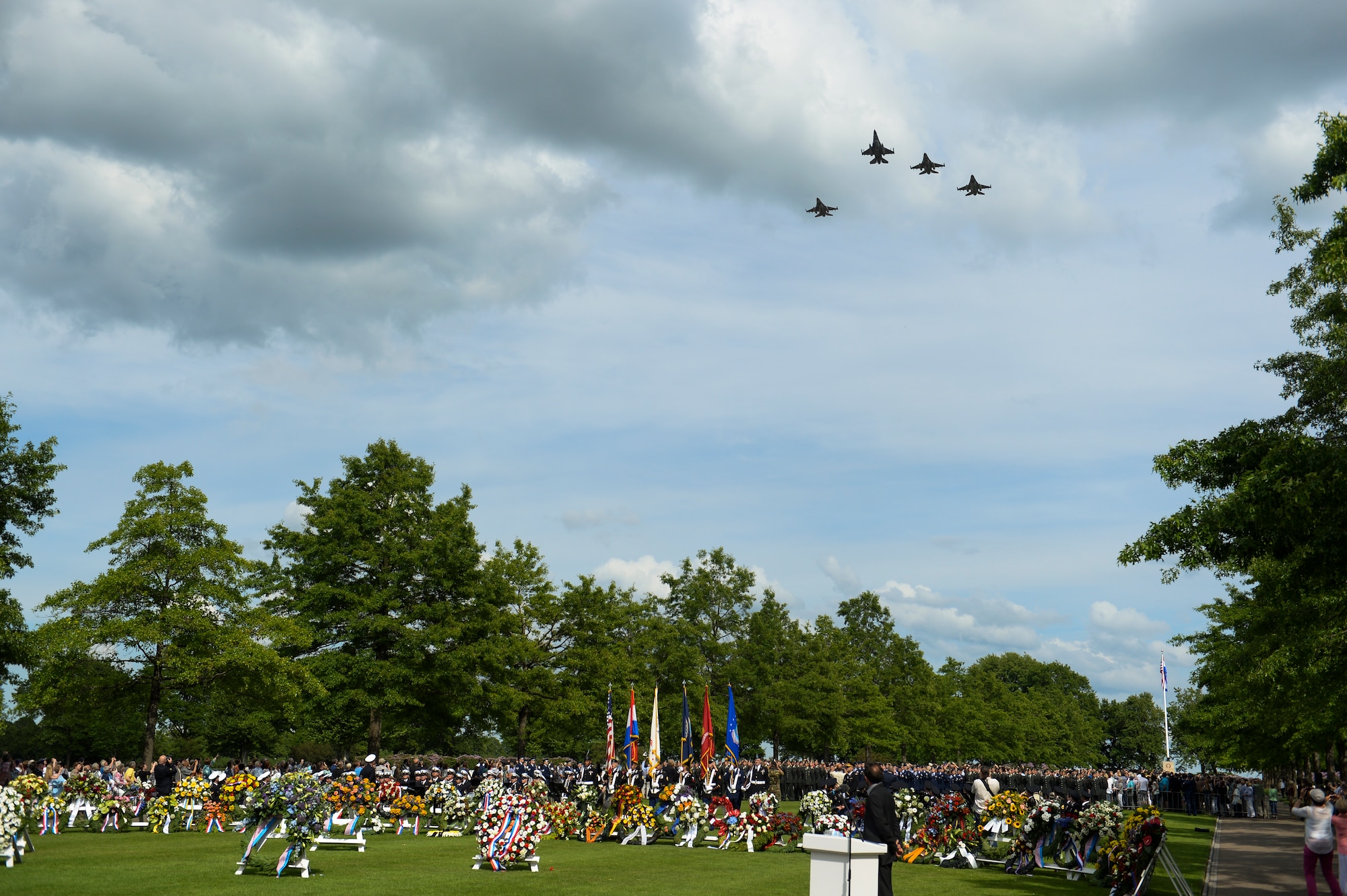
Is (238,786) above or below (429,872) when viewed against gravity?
above

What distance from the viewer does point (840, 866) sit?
29.9ft

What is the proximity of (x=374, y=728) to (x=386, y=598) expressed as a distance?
16.8 feet

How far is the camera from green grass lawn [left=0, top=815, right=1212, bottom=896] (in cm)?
1451

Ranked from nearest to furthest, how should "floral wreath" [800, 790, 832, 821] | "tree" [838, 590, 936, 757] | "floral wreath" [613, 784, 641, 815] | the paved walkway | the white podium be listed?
the white podium, the paved walkway, "floral wreath" [800, 790, 832, 821], "floral wreath" [613, 784, 641, 815], "tree" [838, 590, 936, 757]

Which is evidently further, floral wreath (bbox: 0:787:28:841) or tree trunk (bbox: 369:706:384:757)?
tree trunk (bbox: 369:706:384:757)

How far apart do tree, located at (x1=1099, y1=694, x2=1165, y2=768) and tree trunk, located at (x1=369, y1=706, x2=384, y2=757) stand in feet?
442

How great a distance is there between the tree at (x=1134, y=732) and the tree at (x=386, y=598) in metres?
132

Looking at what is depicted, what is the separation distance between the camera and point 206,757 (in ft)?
252

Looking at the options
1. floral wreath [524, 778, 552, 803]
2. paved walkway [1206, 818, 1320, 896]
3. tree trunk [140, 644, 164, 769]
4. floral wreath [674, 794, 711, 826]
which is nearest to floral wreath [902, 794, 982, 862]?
paved walkway [1206, 818, 1320, 896]

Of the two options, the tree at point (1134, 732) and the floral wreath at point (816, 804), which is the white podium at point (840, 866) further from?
the tree at point (1134, 732)

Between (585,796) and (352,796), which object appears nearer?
(352,796)

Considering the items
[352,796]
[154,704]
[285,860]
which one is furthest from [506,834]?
[154,704]

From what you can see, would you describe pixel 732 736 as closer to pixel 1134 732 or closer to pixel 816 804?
pixel 816 804

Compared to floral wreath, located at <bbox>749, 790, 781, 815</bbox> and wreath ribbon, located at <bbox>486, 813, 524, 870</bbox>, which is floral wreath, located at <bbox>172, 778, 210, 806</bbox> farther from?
floral wreath, located at <bbox>749, 790, 781, 815</bbox>
